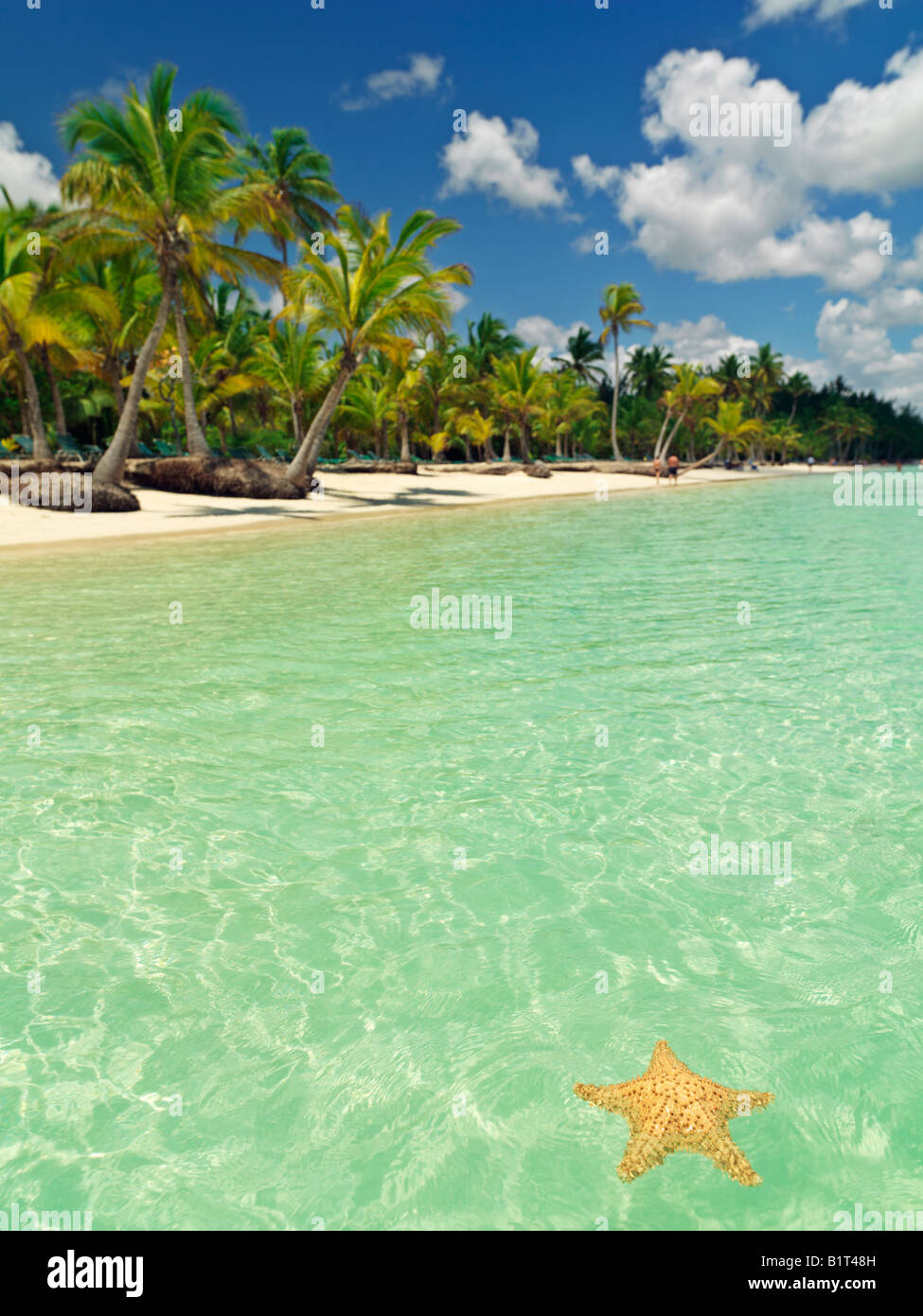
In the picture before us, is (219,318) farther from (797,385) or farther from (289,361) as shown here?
(797,385)

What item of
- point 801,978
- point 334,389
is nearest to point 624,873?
point 801,978

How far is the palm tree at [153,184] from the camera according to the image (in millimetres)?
19969

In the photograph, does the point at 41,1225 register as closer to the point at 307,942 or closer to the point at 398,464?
the point at 307,942

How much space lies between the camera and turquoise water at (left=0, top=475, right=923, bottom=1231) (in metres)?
2.23

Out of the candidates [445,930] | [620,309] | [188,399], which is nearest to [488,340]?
[620,309]

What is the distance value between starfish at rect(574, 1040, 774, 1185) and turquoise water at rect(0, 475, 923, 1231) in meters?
0.06

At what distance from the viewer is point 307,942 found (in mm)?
3174

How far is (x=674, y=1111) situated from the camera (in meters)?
2.25

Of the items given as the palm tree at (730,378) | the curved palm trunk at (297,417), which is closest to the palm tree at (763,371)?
the palm tree at (730,378)

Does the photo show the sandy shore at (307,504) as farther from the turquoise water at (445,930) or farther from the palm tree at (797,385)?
the palm tree at (797,385)

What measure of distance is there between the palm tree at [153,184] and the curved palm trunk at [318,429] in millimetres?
5166

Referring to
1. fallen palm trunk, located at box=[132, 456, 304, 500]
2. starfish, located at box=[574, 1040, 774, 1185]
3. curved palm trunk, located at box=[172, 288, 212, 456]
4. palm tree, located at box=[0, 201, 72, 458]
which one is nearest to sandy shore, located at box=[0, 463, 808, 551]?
fallen palm trunk, located at box=[132, 456, 304, 500]

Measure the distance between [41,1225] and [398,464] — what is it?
37268 millimetres
